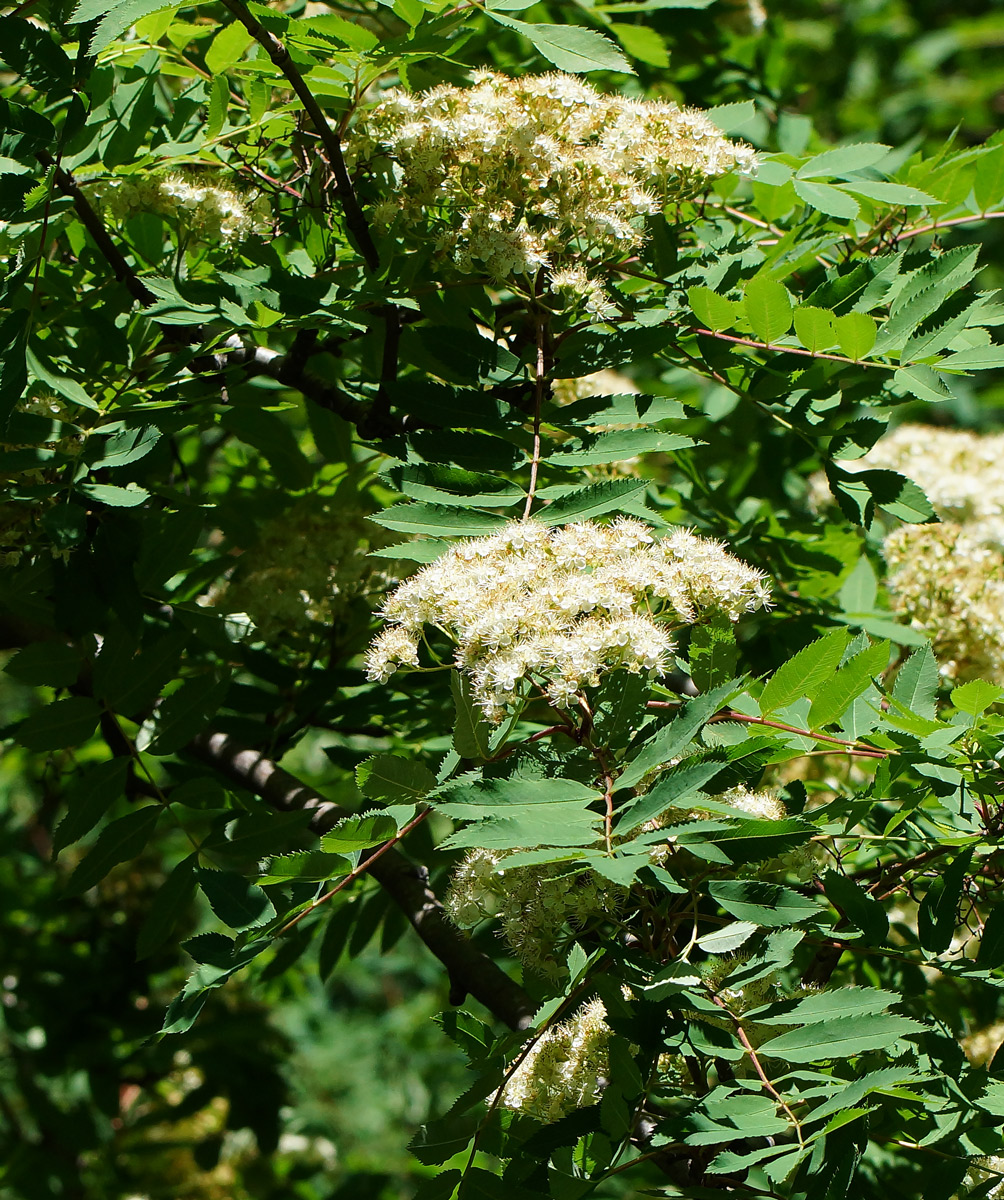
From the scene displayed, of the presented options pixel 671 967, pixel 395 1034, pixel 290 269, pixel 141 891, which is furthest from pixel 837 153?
pixel 395 1034

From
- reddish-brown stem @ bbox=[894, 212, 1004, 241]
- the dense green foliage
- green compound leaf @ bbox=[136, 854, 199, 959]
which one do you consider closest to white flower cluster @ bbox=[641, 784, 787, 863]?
the dense green foliage

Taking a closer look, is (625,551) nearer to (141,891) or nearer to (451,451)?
(451,451)

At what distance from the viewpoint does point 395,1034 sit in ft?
18.5

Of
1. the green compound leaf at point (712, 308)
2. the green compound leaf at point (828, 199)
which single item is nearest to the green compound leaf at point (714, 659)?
Result: the green compound leaf at point (712, 308)

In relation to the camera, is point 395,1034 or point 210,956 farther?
point 395,1034

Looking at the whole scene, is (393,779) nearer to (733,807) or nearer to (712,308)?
(733,807)

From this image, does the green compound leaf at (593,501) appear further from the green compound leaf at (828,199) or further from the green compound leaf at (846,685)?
the green compound leaf at (828,199)

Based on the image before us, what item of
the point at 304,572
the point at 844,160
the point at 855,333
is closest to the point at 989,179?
the point at 844,160

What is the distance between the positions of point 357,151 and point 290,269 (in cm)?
18

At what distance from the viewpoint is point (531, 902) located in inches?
49.8

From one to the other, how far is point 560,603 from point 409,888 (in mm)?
768

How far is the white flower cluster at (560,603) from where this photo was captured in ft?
4.00

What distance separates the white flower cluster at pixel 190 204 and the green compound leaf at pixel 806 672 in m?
0.97

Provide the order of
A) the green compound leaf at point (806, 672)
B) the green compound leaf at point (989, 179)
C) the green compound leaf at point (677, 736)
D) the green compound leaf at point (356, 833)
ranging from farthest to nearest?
the green compound leaf at point (989, 179), the green compound leaf at point (806, 672), the green compound leaf at point (356, 833), the green compound leaf at point (677, 736)
